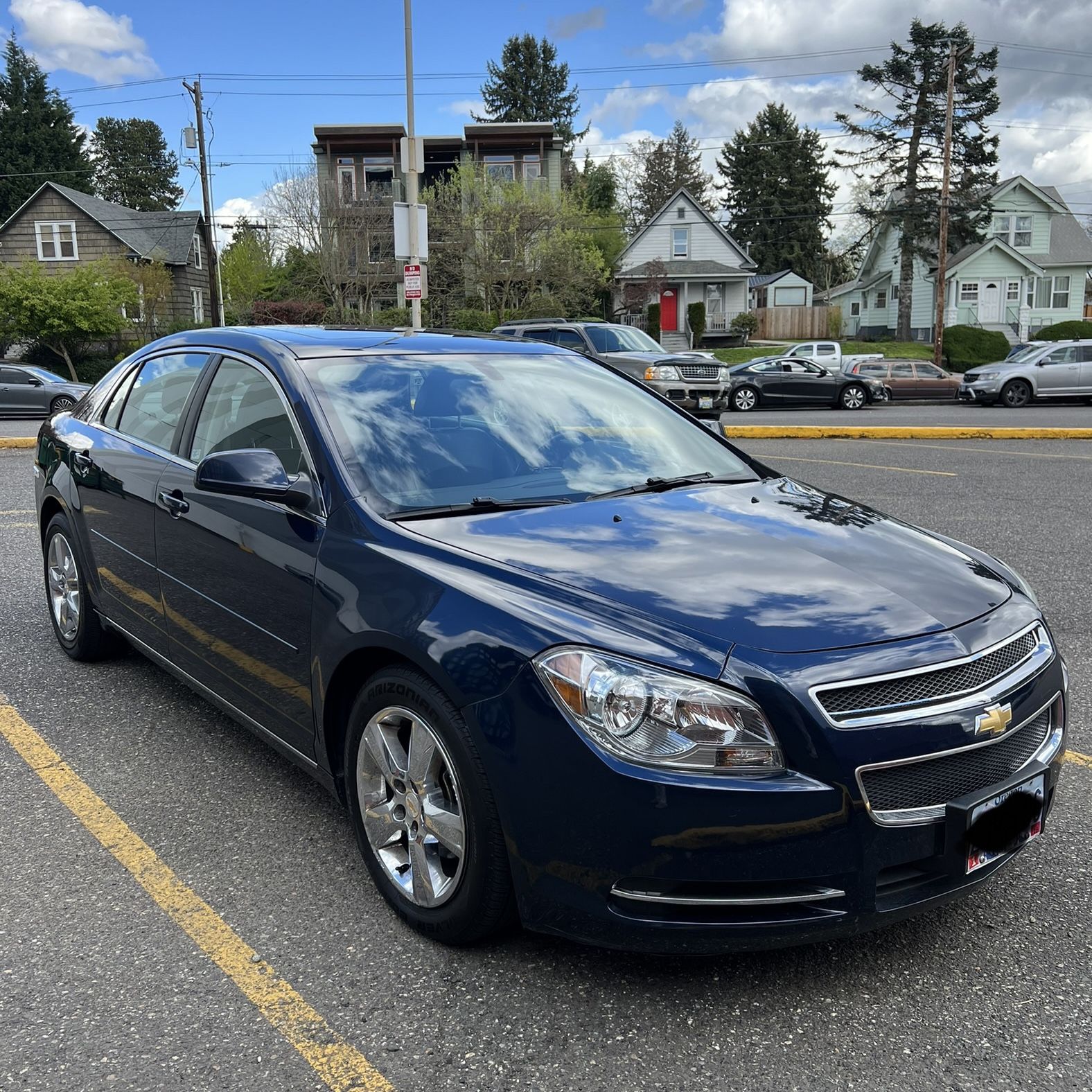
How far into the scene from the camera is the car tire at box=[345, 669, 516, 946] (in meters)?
2.60

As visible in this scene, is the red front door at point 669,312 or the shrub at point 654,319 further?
the red front door at point 669,312

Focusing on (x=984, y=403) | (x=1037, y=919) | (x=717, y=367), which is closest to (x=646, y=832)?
(x=1037, y=919)

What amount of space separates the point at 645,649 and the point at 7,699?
11.8 ft

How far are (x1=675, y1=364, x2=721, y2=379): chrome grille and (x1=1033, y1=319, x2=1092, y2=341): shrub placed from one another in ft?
101

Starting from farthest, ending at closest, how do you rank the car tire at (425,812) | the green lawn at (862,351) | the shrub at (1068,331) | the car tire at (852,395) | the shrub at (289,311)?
the shrub at (1068,331) < the shrub at (289,311) < the green lawn at (862,351) < the car tire at (852,395) < the car tire at (425,812)

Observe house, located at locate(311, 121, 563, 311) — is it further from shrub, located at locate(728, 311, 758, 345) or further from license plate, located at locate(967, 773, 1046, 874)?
license plate, located at locate(967, 773, 1046, 874)

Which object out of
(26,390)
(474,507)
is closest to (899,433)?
(474,507)

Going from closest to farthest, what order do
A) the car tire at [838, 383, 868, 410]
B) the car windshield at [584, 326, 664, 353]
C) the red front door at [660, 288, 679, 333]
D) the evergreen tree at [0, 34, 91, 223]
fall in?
the car windshield at [584, 326, 664, 353]
the car tire at [838, 383, 868, 410]
the red front door at [660, 288, 679, 333]
the evergreen tree at [0, 34, 91, 223]

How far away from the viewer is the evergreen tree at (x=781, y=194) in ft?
247

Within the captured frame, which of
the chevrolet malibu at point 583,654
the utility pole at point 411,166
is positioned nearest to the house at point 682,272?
the utility pole at point 411,166

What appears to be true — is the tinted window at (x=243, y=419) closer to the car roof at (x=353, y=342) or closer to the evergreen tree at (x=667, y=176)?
the car roof at (x=353, y=342)

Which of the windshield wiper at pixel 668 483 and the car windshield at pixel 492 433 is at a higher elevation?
the car windshield at pixel 492 433

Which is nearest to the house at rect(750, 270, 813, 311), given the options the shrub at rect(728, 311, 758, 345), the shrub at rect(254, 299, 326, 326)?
the shrub at rect(728, 311, 758, 345)

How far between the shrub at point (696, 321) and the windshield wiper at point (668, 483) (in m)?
48.3
